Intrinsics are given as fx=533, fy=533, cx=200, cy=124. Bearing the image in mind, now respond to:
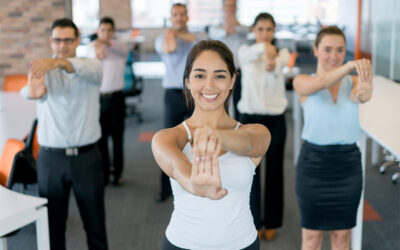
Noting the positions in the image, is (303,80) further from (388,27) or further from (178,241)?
(388,27)

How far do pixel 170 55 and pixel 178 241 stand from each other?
329 centimetres

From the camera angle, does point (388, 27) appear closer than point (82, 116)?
No

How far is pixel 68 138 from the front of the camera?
355cm

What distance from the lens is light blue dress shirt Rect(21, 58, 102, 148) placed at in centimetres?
354

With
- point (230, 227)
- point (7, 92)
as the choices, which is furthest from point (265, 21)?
point (7, 92)

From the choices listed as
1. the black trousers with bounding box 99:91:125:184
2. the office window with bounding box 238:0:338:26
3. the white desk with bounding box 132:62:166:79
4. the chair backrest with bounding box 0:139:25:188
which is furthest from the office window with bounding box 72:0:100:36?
the chair backrest with bounding box 0:139:25:188

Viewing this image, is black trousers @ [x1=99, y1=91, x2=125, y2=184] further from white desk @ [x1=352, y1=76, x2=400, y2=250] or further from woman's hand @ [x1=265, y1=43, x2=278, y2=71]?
white desk @ [x1=352, y1=76, x2=400, y2=250]

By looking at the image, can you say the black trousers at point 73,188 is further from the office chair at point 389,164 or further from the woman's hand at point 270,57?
the office chair at point 389,164

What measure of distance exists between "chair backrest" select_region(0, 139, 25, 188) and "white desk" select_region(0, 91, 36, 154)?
45 centimetres

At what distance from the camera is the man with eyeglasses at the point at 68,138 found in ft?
11.6

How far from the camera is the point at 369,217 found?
4.88 metres

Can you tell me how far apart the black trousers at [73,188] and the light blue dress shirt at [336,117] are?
1.51 m

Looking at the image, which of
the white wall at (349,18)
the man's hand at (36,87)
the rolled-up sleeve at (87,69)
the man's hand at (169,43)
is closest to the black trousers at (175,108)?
the man's hand at (169,43)

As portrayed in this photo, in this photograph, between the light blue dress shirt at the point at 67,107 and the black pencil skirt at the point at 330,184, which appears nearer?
the black pencil skirt at the point at 330,184
